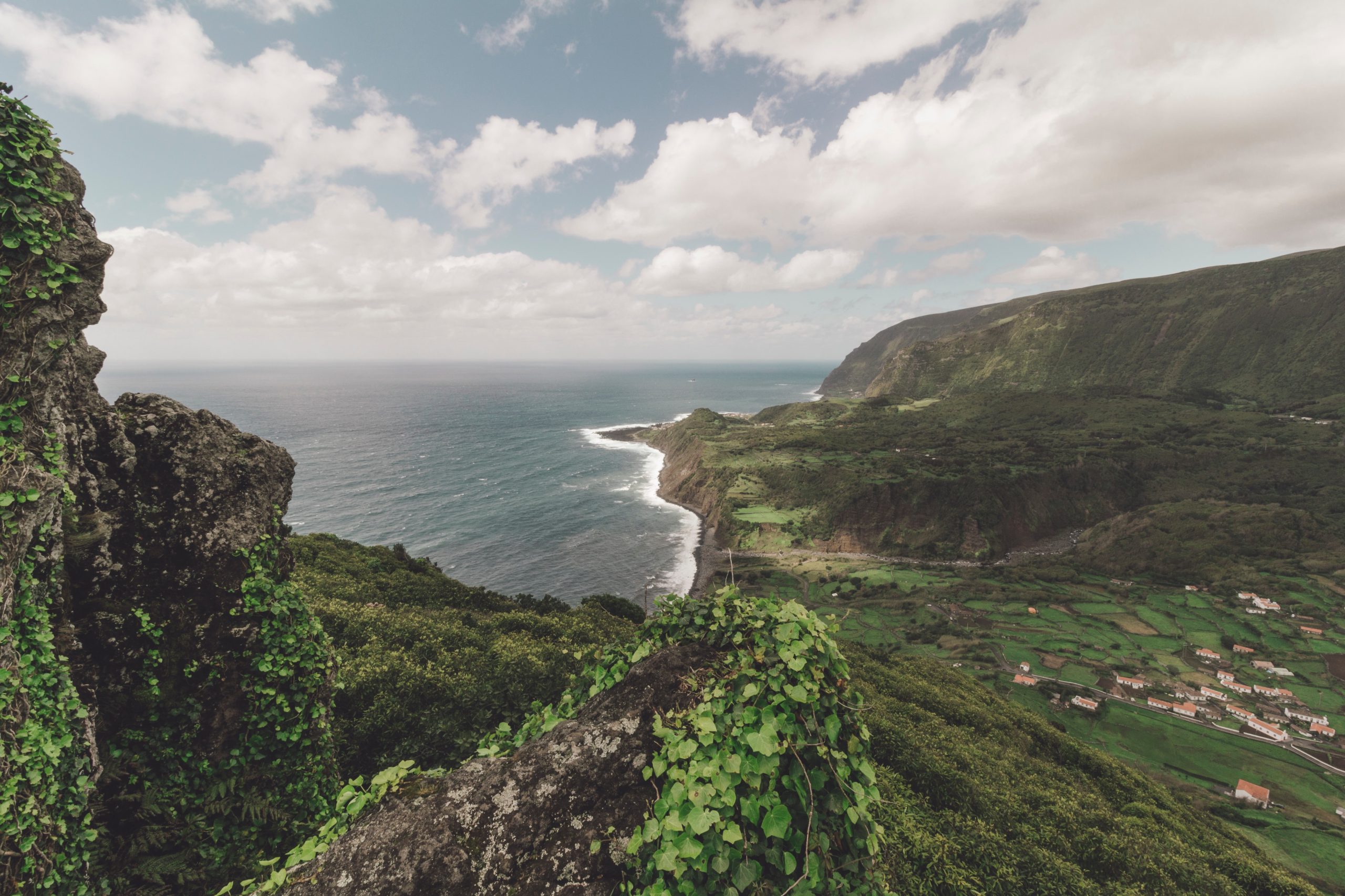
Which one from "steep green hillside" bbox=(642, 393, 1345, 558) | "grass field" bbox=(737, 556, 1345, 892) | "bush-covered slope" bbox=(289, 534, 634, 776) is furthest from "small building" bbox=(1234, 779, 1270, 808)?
"steep green hillside" bbox=(642, 393, 1345, 558)

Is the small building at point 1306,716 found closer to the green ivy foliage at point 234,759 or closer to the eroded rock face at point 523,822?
the eroded rock face at point 523,822

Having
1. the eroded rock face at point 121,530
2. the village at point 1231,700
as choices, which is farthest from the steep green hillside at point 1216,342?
the eroded rock face at point 121,530

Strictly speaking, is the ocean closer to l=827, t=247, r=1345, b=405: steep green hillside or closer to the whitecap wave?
the whitecap wave

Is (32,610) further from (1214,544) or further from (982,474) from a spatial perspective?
(1214,544)

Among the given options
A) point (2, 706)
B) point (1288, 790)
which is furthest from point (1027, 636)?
point (2, 706)

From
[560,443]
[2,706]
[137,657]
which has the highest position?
[2,706]

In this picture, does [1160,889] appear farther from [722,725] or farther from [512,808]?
[512,808]
